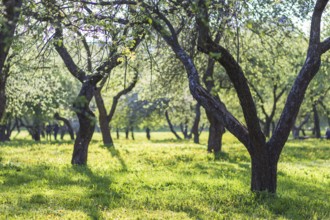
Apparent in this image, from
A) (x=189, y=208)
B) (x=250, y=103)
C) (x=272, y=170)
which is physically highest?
(x=250, y=103)

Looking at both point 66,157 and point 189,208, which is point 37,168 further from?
A: point 189,208

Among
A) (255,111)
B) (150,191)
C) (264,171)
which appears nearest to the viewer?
(255,111)

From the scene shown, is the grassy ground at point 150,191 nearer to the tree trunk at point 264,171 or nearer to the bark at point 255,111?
the tree trunk at point 264,171

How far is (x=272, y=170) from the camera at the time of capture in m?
11.9

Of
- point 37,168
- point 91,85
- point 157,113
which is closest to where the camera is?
point 37,168

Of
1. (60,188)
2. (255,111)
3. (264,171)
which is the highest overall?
(255,111)

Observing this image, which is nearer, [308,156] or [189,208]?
[189,208]

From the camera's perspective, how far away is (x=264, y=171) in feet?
38.9

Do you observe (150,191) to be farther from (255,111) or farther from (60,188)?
(255,111)

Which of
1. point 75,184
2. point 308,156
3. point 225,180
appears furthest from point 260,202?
point 308,156

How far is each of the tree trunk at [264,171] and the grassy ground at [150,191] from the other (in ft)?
1.16

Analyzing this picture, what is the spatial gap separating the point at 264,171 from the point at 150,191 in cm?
333

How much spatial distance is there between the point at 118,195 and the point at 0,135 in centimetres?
3355

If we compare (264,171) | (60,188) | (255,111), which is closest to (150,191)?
(60,188)
